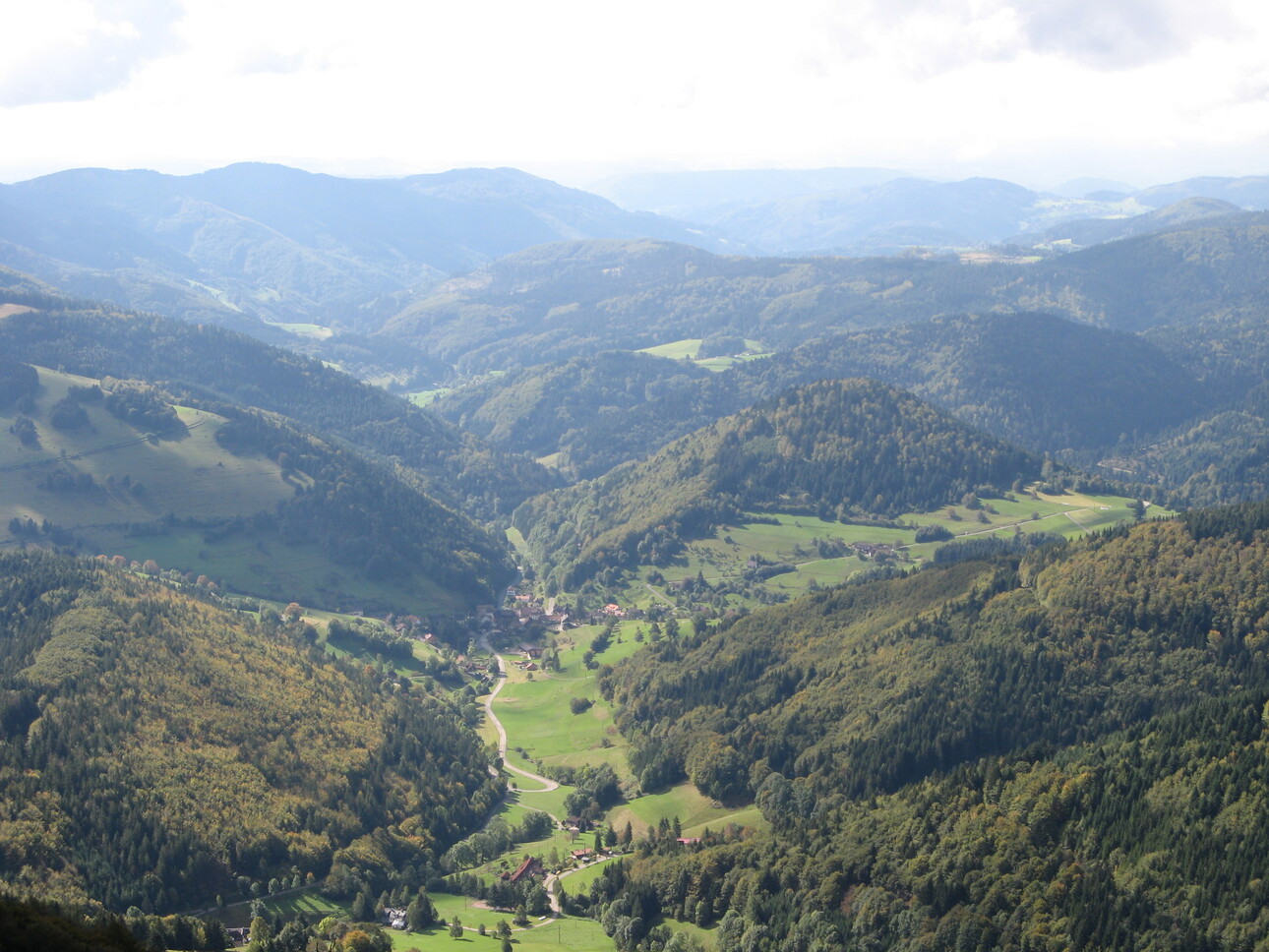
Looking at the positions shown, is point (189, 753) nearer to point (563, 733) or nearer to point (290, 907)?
point (290, 907)

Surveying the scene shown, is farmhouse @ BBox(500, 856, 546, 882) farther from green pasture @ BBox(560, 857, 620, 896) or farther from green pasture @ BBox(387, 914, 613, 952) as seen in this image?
green pasture @ BBox(387, 914, 613, 952)

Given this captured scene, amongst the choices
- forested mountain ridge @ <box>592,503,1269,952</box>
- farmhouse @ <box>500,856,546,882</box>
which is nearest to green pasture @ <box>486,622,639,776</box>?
forested mountain ridge @ <box>592,503,1269,952</box>

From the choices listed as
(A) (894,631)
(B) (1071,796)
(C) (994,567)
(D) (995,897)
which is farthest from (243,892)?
(C) (994,567)

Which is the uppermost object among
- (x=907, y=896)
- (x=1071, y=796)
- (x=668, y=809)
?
(x=1071, y=796)

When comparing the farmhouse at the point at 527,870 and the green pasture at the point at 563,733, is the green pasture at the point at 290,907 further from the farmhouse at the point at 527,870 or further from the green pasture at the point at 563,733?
the green pasture at the point at 563,733

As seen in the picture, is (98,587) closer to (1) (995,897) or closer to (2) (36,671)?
(2) (36,671)

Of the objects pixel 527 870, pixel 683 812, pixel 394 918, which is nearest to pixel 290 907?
pixel 394 918

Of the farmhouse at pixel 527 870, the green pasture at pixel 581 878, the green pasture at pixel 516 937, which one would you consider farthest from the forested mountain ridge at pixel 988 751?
the farmhouse at pixel 527 870
